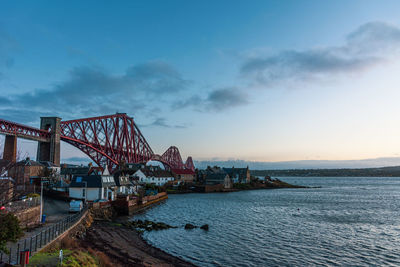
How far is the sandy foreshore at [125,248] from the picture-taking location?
23.4m

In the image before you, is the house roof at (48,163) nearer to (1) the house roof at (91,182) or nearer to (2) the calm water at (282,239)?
(1) the house roof at (91,182)

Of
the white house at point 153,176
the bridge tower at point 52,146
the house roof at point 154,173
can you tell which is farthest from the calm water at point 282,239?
the house roof at point 154,173

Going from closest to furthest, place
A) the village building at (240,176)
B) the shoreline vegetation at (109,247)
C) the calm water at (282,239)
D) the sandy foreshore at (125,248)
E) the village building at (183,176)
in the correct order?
1. the shoreline vegetation at (109,247)
2. the sandy foreshore at (125,248)
3. the calm water at (282,239)
4. the village building at (183,176)
5. the village building at (240,176)

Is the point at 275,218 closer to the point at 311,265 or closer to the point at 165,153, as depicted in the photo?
the point at 311,265

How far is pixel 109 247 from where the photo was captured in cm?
2653

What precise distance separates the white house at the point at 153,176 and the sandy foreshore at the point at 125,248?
61.3 metres

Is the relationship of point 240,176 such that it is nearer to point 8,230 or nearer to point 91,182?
point 91,182

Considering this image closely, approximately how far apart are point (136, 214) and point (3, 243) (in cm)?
3371

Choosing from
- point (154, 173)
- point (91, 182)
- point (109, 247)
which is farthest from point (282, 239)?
point (154, 173)

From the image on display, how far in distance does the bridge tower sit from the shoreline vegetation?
140ft

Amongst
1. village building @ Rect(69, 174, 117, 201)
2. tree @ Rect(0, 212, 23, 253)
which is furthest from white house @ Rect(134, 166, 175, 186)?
tree @ Rect(0, 212, 23, 253)

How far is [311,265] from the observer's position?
2414 centimetres

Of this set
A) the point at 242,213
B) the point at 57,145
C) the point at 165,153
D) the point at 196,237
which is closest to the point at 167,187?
the point at 57,145

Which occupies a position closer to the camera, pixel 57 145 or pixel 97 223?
pixel 97 223
